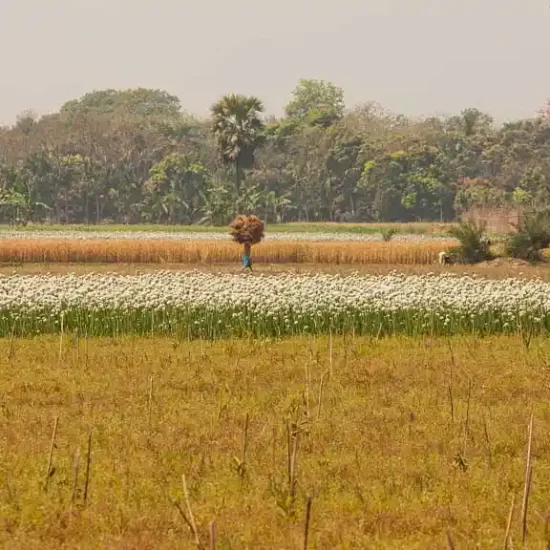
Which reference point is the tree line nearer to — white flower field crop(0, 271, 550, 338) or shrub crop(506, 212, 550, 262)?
shrub crop(506, 212, 550, 262)

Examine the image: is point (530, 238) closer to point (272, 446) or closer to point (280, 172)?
point (272, 446)

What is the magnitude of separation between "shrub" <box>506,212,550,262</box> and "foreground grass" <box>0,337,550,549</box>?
24802 mm

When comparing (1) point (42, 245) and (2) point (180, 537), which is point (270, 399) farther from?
(1) point (42, 245)

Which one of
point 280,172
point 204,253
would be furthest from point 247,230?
point 280,172

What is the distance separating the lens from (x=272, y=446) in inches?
429

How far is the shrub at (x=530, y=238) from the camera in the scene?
41250mm

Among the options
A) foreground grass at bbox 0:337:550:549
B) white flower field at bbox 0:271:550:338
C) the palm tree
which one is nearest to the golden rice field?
white flower field at bbox 0:271:550:338

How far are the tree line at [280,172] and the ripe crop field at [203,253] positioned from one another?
3975 centimetres

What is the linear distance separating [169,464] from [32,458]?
4.30 feet

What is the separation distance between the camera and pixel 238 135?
80500 millimetres

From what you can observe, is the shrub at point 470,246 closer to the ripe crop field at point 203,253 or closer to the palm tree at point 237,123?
the ripe crop field at point 203,253

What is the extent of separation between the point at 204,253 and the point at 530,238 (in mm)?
13020

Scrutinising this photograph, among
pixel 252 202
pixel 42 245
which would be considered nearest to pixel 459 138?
pixel 252 202

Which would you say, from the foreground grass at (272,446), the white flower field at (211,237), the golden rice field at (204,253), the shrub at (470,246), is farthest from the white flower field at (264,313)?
the white flower field at (211,237)
